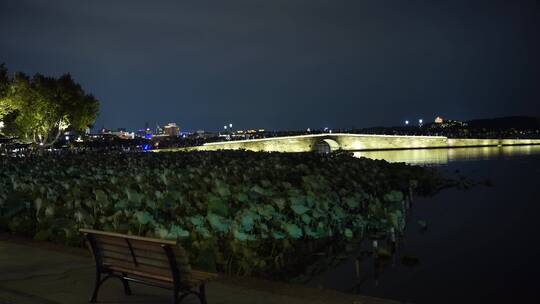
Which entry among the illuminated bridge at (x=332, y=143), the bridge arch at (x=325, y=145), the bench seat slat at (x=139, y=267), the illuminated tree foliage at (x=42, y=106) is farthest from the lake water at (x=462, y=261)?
the illuminated bridge at (x=332, y=143)

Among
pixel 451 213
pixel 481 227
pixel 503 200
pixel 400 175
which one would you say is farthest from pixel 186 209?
pixel 400 175

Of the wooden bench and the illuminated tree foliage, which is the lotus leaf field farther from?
the illuminated tree foliage

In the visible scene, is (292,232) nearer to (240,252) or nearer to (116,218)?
(240,252)

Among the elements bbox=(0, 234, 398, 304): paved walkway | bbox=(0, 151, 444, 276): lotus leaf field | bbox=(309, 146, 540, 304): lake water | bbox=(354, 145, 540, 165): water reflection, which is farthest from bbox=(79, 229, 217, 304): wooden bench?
bbox=(354, 145, 540, 165): water reflection

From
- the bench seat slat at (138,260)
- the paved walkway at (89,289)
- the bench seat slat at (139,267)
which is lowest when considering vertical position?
the paved walkway at (89,289)

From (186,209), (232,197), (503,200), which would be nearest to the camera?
(186,209)

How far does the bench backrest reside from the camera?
648 centimetres

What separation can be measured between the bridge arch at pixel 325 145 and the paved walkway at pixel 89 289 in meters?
80.8

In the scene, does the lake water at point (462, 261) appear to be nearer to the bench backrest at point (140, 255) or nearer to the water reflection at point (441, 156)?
the bench backrest at point (140, 255)

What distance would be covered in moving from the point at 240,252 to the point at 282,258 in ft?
5.07

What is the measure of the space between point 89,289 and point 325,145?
285ft

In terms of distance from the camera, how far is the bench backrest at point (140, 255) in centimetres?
648

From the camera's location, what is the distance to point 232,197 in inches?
690

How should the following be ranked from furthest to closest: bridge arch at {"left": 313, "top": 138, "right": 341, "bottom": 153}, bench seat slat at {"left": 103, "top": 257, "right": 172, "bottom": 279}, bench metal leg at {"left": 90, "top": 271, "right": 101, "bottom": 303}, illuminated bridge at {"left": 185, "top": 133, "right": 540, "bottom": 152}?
illuminated bridge at {"left": 185, "top": 133, "right": 540, "bottom": 152}
bridge arch at {"left": 313, "top": 138, "right": 341, "bottom": 153}
bench metal leg at {"left": 90, "top": 271, "right": 101, "bottom": 303}
bench seat slat at {"left": 103, "top": 257, "right": 172, "bottom": 279}
